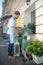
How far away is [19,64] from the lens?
5539 mm

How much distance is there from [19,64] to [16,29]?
5.10ft

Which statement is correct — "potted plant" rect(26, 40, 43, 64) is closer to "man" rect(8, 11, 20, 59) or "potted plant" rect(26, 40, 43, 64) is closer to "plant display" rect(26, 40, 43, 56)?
"plant display" rect(26, 40, 43, 56)

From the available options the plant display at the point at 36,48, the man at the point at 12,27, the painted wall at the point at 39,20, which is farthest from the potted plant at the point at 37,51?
the man at the point at 12,27

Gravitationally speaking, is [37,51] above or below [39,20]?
below

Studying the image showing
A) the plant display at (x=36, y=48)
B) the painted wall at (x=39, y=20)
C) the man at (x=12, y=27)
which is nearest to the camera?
the plant display at (x=36, y=48)

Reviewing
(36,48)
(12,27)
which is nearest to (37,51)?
(36,48)

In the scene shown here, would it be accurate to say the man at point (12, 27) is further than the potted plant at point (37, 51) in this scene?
Yes

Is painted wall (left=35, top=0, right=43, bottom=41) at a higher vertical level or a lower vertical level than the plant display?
higher

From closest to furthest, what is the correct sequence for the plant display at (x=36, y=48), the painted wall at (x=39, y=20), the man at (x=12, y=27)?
the plant display at (x=36, y=48), the painted wall at (x=39, y=20), the man at (x=12, y=27)

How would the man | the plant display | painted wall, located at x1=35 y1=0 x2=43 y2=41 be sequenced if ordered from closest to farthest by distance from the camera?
the plant display
painted wall, located at x1=35 y1=0 x2=43 y2=41
the man

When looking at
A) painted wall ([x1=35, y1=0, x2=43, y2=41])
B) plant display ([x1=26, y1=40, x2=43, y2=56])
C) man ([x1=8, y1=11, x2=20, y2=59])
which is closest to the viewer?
plant display ([x1=26, y1=40, x2=43, y2=56])

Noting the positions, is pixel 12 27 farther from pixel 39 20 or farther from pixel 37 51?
pixel 37 51

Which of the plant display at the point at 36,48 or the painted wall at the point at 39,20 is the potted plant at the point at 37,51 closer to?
the plant display at the point at 36,48

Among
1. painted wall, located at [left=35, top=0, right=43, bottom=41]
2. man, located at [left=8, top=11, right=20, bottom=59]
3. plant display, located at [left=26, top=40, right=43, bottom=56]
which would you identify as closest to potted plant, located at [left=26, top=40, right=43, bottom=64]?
plant display, located at [left=26, top=40, right=43, bottom=56]
